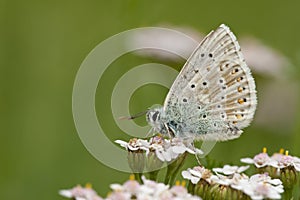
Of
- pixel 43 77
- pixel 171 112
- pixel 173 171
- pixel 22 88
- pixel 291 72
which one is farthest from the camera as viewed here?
pixel 43 77

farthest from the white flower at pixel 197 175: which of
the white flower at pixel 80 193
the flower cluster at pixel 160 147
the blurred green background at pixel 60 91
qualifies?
the blurred green background at pixel 60 91

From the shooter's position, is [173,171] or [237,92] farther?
[237,92]

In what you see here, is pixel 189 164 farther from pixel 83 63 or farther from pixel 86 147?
pixel 83 63

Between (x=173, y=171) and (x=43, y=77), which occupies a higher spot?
(x=43, y=77)

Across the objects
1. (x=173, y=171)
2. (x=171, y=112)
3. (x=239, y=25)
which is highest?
(x=239, y=25)

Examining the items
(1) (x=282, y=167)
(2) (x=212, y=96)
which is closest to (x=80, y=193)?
(1) (x=282, y=167)

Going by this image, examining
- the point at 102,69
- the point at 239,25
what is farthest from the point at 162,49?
the point at 239,25
